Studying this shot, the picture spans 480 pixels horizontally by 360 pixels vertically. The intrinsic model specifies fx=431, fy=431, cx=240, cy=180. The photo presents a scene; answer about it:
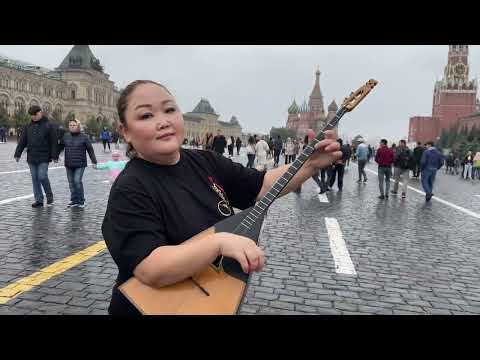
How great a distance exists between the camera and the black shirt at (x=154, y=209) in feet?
4.89

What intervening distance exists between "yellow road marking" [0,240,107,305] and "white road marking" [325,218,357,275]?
3.06 meters

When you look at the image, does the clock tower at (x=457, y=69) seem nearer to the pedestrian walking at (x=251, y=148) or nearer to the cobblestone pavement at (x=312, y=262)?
the pedestrian walking at (x=251, y=148)

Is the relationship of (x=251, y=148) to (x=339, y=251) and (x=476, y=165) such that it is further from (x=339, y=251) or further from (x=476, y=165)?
(x=476, y=165)

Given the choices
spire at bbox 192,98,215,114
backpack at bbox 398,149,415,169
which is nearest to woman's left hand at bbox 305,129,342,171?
backpack at bbox 398,149,415,169

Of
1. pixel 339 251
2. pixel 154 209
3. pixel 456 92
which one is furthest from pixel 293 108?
pixel 154 209

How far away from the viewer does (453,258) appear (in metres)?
6.05

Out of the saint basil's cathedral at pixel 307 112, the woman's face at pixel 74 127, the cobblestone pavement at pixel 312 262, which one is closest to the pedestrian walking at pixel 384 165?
the cobblestone pavement at pixel 312 262

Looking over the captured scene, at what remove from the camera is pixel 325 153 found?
1.94m

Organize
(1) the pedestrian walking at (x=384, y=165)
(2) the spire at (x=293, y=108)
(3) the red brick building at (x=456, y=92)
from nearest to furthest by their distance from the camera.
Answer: (1) the pedestrian walking at (x=384, y=165)
(3) the red brick building at (x=456, y=92)
(2) the spire at (x=293, y=108)

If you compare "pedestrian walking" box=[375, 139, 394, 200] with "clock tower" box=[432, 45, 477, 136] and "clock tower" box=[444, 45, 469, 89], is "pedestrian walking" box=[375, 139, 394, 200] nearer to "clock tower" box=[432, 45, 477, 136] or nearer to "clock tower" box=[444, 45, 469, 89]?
"clock tower" box=[444, 45, 469, 89]

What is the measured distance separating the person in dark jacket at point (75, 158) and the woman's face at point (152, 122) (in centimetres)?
740

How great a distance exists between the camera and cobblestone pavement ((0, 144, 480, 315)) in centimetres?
399

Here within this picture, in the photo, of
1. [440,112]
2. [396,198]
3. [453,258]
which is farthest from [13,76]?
[440,112]
